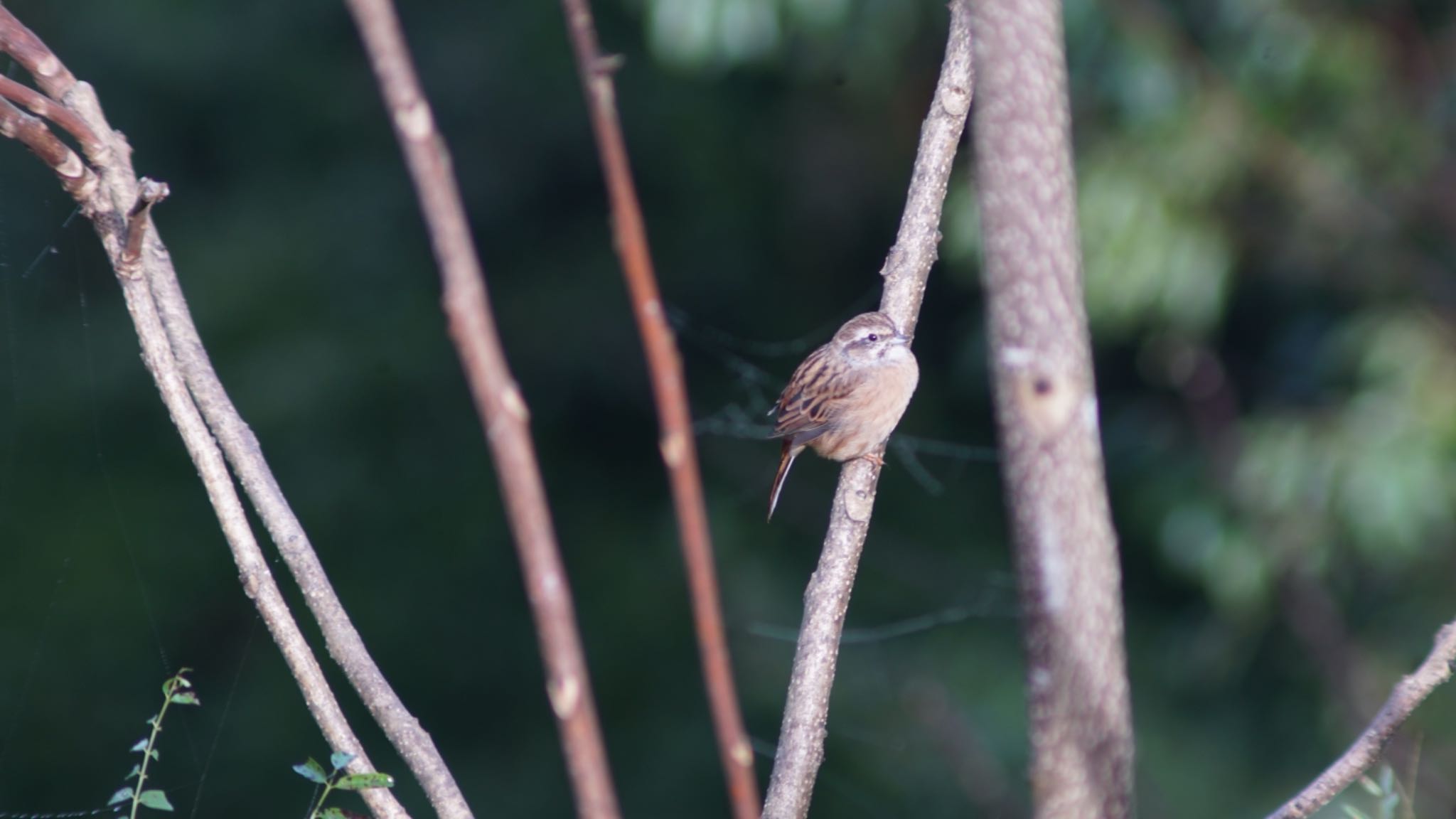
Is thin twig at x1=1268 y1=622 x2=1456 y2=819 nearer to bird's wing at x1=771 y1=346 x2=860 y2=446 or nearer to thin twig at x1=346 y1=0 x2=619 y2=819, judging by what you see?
thin twig at x1=346 y1=0 x2=619 y2=819

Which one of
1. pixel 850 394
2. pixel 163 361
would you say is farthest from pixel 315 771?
pixel 850 394

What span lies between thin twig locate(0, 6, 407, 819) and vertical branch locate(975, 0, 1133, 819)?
2.62 feet

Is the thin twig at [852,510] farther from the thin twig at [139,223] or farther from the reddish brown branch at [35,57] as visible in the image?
the reddish brown branch at [35,57]

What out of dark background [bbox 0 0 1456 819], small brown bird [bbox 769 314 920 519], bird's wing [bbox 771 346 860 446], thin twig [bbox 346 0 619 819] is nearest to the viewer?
thin twig [bbox 346 0 619 819]

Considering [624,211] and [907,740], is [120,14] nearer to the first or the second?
[907,740]

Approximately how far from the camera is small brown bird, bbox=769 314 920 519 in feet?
10.1

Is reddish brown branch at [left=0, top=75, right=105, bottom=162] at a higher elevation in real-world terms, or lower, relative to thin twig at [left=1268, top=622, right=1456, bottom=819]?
higher

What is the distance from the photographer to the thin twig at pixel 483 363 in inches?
26.6

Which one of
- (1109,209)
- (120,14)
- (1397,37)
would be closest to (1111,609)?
(1109,209)

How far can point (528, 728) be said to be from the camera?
20.9 feet

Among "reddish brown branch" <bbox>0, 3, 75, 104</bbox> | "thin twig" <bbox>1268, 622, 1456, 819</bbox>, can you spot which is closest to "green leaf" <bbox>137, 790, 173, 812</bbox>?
"reddish brown branch" <bbox>0, 3, 75, 104</bbox>

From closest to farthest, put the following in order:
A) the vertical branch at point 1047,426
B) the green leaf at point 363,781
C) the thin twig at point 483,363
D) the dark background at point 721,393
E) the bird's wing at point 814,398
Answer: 1. the thin twig at point 483,363
2. the vertical branch at point 1047,426
3. the green leaf at point 363,781
4. the bird's wing at point 814,398
5. the dark background at point 721,393

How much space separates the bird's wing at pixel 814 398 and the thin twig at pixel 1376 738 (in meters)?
1.80

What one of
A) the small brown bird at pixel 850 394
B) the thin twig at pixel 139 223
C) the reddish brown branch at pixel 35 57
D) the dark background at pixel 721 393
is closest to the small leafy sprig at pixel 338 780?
the thin twig at pixel 139 223
